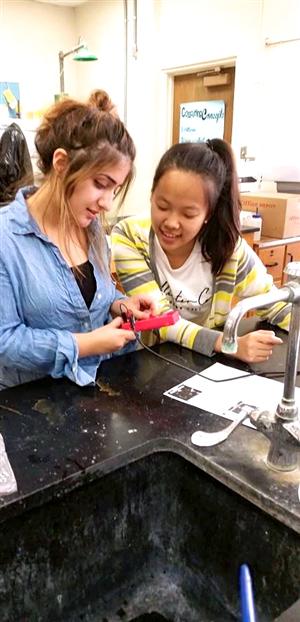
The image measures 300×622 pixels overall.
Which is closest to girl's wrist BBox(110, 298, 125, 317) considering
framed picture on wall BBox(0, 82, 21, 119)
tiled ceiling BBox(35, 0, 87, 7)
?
framed picture on wall BBox(0, 82, 21, 119)

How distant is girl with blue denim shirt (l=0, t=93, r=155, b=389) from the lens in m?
0.95

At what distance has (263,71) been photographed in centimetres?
369

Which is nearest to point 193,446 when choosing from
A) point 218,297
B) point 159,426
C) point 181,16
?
point 159,426

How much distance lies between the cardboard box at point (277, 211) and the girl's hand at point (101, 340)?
86.6 inches

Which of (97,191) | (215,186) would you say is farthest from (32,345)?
(215,186)

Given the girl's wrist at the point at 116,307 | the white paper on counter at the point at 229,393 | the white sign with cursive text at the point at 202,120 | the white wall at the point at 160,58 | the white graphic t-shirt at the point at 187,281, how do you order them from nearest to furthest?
1. the white paper on counter at the point at 229,393
2. the girl's wrist at the point at 116,307
3. the white graphic t-shirt at the point at 187,281
4. the white wall at the point at 160,58
5. the white sign with cursive text at the point at 202,120

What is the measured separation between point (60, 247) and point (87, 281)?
10 centimetres

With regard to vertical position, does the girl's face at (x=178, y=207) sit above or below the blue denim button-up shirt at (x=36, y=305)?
above

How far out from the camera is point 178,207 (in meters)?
1.17

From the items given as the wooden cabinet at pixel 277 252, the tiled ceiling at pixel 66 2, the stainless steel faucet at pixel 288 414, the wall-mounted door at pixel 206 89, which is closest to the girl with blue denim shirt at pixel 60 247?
the stainless steel faucet at pixel 288 414

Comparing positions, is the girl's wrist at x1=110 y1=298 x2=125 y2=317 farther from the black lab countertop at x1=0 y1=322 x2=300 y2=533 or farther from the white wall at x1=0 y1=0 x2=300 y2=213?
the white wall at x1=0 y1=0 x2=300 y2=213

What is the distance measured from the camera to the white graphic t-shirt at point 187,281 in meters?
1.31

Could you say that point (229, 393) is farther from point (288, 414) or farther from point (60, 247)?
point (60, 247)

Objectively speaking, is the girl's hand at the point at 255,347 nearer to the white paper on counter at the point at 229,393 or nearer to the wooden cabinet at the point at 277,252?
the white paper on counter at the point at 229,393
